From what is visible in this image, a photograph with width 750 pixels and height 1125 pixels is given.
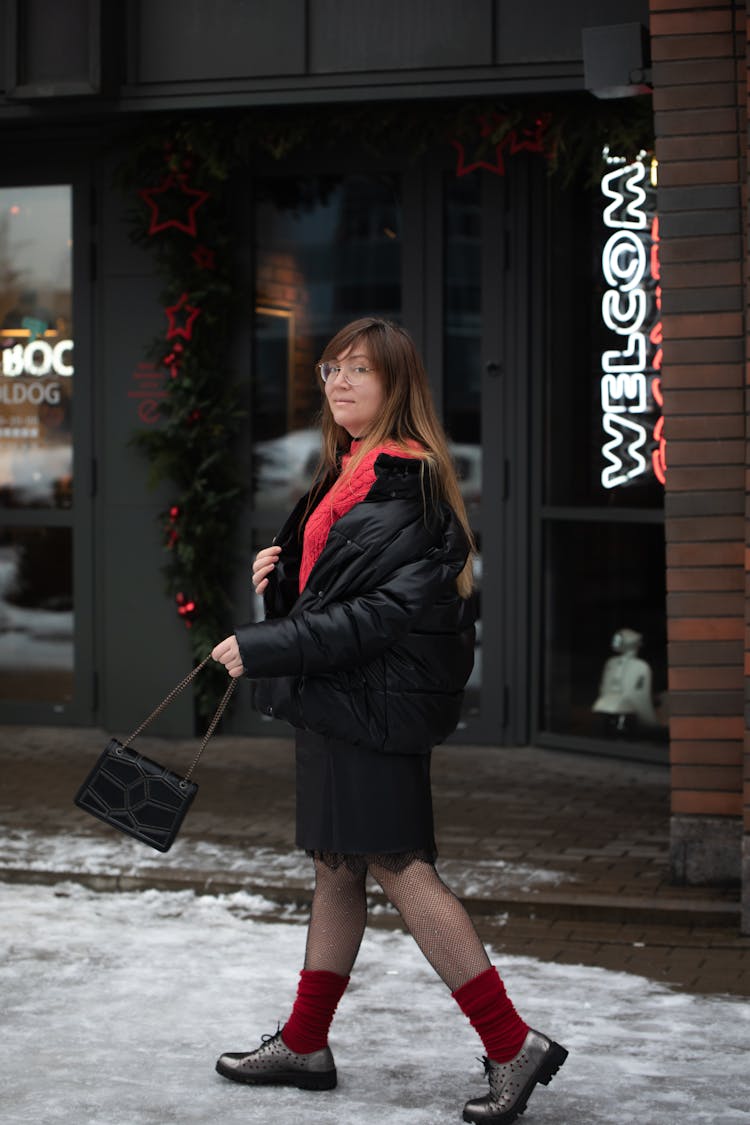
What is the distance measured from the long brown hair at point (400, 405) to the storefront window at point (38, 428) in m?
6.02

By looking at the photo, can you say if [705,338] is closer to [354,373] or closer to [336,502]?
[354,373]

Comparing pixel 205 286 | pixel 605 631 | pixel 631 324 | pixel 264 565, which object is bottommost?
pixel 605 631

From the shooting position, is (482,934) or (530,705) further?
(530,705)

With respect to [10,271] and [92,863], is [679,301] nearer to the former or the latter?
[92,863]

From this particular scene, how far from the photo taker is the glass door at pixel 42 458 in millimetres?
10289

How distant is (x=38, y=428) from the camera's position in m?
10.4

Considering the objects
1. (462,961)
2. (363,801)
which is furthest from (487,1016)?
(363,801)

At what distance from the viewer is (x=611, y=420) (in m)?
9.16

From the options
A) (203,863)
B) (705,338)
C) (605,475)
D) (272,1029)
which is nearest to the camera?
(272,1029)

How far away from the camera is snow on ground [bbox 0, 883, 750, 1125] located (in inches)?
175

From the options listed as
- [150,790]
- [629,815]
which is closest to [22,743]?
[629,815]

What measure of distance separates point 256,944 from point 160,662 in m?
4.15

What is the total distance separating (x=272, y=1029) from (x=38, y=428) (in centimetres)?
591

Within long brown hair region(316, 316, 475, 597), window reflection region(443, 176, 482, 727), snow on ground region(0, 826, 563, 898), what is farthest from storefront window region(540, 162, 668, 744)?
long brown hair region(316, 316, 475, 597)
